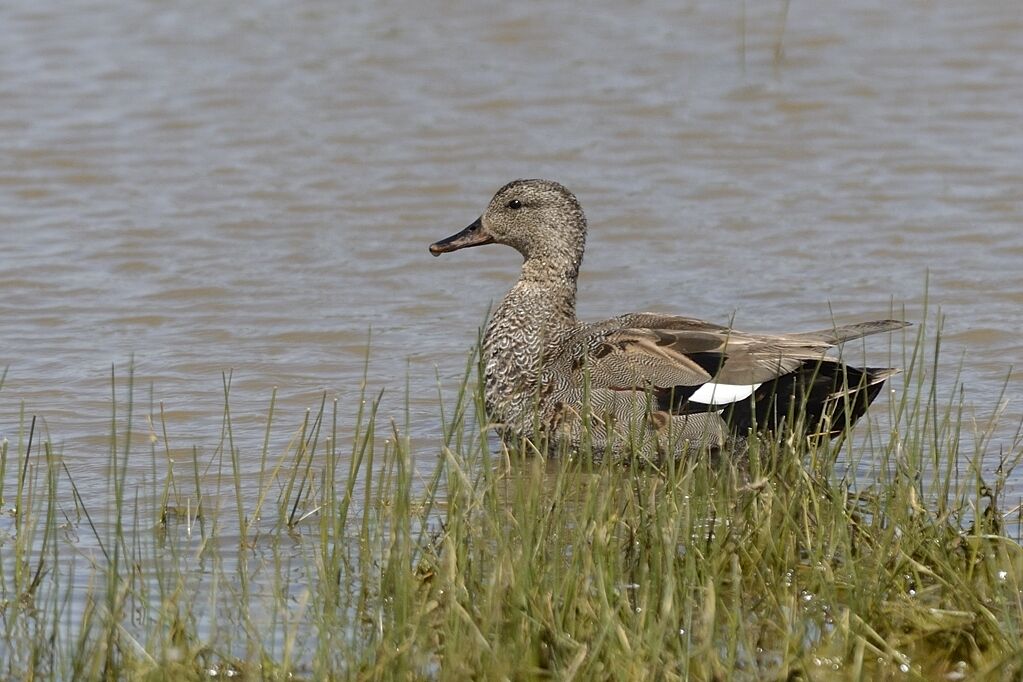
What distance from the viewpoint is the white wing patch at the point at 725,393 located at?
5.86 m

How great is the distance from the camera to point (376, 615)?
12.4 ft

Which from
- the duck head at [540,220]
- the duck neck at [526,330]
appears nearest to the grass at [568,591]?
the duck neck at [526,330]

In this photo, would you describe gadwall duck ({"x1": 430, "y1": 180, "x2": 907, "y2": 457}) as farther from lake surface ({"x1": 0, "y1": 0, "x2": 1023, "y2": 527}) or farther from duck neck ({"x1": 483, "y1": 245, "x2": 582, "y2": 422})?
lake surface ({"x1": 0, "y1": 0, "x2": 1023, "y2": 527})

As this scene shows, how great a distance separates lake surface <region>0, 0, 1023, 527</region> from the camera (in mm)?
7352

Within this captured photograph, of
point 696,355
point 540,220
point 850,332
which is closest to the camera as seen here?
point 850,332

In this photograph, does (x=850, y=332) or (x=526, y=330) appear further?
(x=526, y=330)

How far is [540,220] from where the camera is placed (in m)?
7.09

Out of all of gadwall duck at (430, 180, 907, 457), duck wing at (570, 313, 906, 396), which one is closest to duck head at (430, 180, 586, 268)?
gadwall duck at (430, 180, 907, 457)

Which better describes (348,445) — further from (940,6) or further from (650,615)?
(940,6)

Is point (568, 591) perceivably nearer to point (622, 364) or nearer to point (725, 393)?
point (725, 393)

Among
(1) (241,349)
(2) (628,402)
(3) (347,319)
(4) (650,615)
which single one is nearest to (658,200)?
(3) (347,319)

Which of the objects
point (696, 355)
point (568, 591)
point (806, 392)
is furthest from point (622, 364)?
point (568, 591)

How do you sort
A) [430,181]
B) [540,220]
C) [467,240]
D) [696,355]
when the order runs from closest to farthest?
1. [696,355]
2. [540,220]
3. [467,240]
4. [430,181]

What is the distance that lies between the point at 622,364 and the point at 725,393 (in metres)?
0.43
